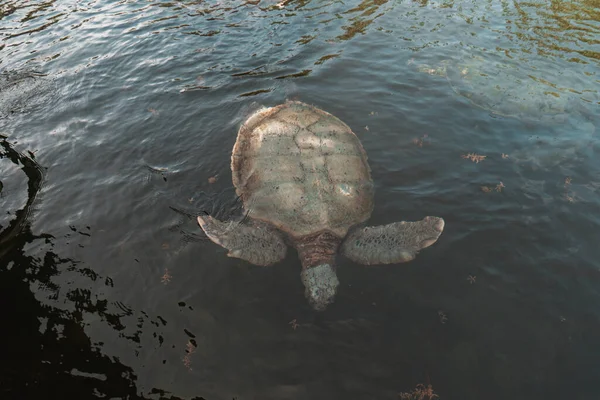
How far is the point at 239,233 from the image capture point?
7789mm

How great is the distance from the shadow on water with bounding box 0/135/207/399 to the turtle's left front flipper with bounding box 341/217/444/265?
15.3 feet

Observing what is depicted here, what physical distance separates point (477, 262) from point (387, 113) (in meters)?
5.83

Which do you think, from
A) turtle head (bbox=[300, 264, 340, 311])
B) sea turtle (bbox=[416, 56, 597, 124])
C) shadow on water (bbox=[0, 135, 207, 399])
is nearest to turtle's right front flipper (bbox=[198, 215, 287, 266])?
turtle head (bbox=[300, 264, 340, 311])

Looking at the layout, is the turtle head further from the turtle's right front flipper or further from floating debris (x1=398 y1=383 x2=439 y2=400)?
floating debris (x1=398 y1=383 x2=439 y2=400)

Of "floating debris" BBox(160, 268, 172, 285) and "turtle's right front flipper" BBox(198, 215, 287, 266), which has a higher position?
"turtle's right front flipper" BBox(198, 215, 287, 266)

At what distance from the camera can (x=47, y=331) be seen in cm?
696

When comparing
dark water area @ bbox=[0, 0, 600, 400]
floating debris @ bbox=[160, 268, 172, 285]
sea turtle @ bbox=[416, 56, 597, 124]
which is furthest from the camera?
sea turtle @ bbox=[416, 56, 597, 124]

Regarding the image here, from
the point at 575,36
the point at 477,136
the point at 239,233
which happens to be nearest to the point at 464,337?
the point at 239,233

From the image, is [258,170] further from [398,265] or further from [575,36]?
[575,36]

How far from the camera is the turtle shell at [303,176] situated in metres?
7.88

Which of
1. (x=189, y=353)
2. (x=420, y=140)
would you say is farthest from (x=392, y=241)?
(x=189, y=353)

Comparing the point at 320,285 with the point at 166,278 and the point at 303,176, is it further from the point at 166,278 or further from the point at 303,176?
the point at 166,278

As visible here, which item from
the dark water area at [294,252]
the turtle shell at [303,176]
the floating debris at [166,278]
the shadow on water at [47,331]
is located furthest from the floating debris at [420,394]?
the floating debris at [166,278]

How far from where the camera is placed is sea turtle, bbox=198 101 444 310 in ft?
24.4
